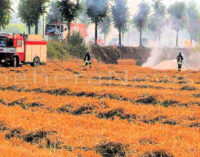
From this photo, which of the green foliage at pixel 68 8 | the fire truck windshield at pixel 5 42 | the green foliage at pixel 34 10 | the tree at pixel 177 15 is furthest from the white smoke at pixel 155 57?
the fire truck windshield at pixel 5 42

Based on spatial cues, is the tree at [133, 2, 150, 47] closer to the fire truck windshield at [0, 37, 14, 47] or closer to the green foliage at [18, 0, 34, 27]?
the green foliage at [18, 0, 34, 27]

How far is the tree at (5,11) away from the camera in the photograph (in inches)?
2266

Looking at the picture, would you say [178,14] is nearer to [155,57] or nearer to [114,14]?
[155,57]

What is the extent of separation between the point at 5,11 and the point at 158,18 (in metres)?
53.7

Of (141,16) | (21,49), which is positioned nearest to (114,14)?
(141,16)

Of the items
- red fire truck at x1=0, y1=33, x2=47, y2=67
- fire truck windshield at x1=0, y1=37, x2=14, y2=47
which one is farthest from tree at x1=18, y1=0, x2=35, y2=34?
fire truck windshield at x1=0, y1=37, x2=14, y2=47

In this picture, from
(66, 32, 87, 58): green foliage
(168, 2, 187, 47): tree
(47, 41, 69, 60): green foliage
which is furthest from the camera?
(168, 2, 187, 47): tree

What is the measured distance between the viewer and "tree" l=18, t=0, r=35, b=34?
208 feet

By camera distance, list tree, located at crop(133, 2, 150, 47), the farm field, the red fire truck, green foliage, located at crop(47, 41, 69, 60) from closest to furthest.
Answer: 1. the farm field
2. the red fire truck
3. green foliage, located at crop(47, 41, 69, 60)
4. tree, located at crop(133, 2, 150, 47)

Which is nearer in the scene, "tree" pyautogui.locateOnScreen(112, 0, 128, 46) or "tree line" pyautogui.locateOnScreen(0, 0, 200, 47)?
"tree line" pyautogui.locateOnScreen(0, 0, 200, 47)

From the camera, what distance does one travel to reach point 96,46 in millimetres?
66000

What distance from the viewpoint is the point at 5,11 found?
194ft

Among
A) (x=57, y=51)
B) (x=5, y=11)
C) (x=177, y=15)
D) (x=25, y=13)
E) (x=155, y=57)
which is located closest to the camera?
(x=57, y=51)

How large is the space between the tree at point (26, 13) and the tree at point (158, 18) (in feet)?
136
